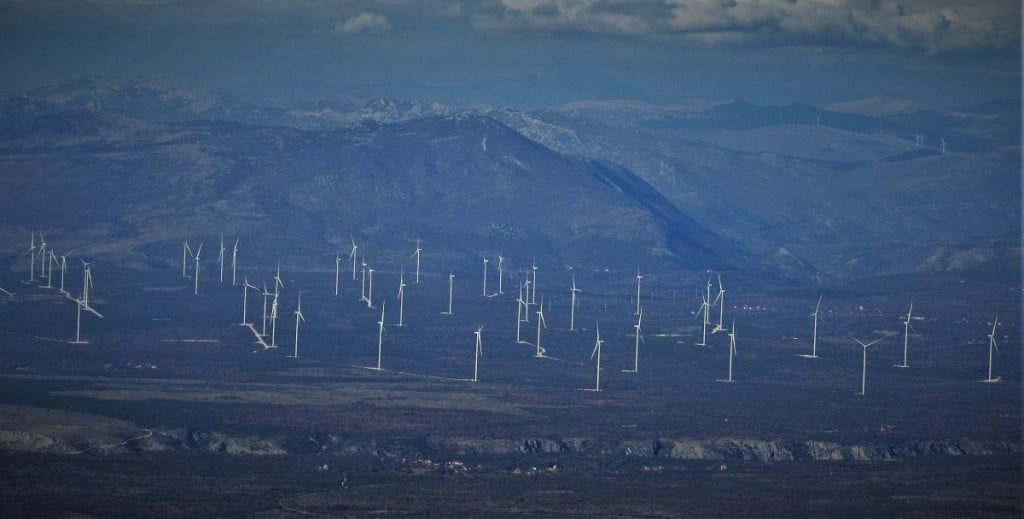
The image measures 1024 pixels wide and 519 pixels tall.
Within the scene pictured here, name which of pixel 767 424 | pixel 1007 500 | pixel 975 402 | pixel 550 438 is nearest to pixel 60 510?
pixel 550 438

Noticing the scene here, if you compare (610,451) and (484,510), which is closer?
(484,510)

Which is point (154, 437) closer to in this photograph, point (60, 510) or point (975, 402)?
point (60, 510)

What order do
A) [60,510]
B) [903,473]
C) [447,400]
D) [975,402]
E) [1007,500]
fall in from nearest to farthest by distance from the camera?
1. [60,510]
2. [1007,500]
3. [903,473]
4. [447,400]
5. [975,402]

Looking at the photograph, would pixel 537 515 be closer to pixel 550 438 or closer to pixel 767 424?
pixel 550 438

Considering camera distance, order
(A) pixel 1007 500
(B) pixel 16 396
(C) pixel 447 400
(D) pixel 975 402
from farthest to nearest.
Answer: (D) pixel 975 402 < (C) pixel 447 400 < (B) pixel 16 396 < (A) pixel 1007 500

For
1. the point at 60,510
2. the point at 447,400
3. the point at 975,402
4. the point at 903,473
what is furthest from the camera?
the point at 975,402

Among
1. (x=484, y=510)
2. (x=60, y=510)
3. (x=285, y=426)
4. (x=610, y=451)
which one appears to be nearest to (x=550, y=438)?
(x=610, y=451)
